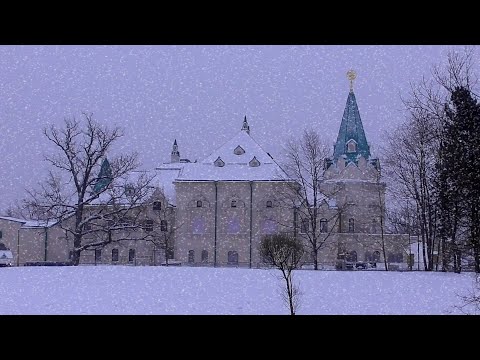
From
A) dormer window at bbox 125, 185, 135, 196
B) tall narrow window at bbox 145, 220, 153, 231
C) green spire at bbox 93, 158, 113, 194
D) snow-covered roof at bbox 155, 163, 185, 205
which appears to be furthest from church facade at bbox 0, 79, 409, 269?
green spire at bbox 93, 158, 113, 194

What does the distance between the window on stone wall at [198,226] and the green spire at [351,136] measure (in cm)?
1198

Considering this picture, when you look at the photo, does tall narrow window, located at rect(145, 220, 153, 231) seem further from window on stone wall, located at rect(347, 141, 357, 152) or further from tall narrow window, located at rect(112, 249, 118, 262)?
window on stone wall, located at rect(347, 141, 357, 152)

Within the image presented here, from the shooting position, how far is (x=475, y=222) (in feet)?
60.0

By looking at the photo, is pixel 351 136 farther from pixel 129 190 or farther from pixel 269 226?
pixel 129 190

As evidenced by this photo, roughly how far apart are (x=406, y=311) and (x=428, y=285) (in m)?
3.81

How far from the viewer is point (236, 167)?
41219 mm

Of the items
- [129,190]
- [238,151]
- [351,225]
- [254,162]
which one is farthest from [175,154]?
[351,225]

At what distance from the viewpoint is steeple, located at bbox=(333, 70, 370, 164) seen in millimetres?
45906

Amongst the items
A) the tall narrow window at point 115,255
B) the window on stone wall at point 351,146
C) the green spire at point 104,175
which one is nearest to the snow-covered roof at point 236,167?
the green spire at point 104,175

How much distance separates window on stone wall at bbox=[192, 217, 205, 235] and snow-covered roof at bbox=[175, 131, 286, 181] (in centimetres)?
277

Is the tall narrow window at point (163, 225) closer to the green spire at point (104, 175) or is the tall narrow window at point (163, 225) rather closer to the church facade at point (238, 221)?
the church facade at point (238, 221)
